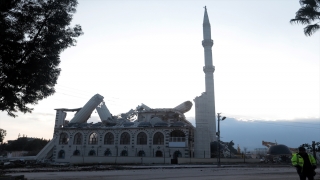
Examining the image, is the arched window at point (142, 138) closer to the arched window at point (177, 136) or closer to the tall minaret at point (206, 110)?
the arched window at point (177, 136)

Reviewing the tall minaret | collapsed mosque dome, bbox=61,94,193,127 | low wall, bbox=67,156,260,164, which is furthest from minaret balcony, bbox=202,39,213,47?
low wall, bbox=67,156,260,164

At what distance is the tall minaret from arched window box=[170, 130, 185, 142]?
11.0 feet

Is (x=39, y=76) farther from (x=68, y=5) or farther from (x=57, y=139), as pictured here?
(x=57, y=139)

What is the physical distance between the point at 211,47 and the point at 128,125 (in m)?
30.7

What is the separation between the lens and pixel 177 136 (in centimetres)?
6425

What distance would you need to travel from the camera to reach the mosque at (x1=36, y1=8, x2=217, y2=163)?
62.8 metres

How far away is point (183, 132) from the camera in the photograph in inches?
2500

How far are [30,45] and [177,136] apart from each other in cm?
5273

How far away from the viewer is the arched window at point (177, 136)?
6299cm

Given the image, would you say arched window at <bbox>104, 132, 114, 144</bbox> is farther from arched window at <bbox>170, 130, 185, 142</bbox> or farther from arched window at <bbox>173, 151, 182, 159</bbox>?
arched window at <bbox>173, 151, 182, 159</bbox>

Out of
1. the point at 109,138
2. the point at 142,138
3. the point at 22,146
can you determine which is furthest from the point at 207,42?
the point at 22,146

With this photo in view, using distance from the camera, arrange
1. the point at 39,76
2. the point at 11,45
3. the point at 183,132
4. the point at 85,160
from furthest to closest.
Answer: the point at 183,132 → the point at 85,160 → the point at 39,76 → the point at 11,45

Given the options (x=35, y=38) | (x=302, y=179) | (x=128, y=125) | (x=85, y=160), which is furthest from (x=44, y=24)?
(x=128, y=125)

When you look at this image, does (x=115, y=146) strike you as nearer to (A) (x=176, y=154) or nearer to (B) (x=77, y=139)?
(B) (x=77, y=139)
